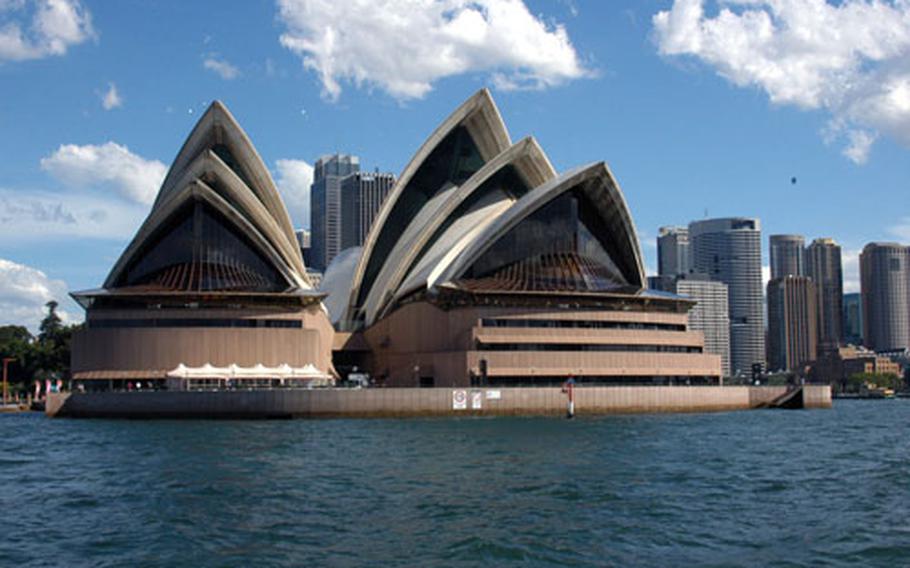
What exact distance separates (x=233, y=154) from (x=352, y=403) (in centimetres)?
2443

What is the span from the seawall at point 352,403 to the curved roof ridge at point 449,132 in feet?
83.9

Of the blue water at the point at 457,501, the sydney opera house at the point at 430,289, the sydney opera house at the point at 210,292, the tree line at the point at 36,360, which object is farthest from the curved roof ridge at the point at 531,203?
the tree line at the point at 36,360

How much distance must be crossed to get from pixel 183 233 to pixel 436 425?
96.7ft

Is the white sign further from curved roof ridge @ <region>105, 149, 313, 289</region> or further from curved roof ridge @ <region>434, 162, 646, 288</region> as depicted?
curved roof ridge @ <region>105, 149, 313, 289</region>

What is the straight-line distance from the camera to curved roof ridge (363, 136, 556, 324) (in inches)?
3041

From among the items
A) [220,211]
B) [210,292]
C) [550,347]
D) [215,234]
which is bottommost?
[550,347]

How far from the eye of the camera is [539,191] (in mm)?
72500

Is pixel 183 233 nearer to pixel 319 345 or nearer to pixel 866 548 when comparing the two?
pixel 319 345

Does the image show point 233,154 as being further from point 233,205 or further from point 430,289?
point 430,289

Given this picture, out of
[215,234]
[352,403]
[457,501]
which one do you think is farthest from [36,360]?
[457,501]

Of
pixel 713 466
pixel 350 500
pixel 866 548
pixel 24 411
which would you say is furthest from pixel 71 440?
pixel 24 411

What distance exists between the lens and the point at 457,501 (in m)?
24.6

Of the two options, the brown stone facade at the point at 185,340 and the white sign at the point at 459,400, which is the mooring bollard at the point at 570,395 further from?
the brown stone facade at the point at 185,340

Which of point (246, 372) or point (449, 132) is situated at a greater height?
point (449, 132)
